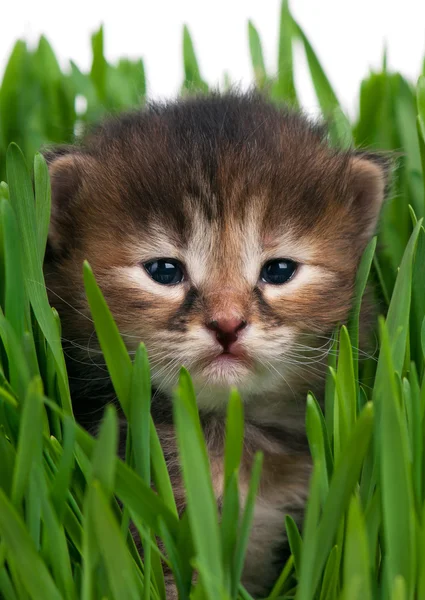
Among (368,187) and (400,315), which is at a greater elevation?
(368,187)

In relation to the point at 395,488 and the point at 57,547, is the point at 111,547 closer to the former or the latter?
the point at 57,547

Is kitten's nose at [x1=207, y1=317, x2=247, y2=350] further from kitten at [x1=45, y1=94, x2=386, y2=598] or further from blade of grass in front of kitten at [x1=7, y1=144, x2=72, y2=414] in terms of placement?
blade of grass in front of kitten at [x1=7, y1=144, x2=72, y2=414]

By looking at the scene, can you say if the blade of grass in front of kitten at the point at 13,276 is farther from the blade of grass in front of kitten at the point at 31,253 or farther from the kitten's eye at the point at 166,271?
the kitten's eye at the point at 166,271

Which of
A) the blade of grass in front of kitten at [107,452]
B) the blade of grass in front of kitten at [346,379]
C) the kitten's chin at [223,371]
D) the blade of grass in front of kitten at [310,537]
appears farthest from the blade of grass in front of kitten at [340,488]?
the kitten's chin at [223,371]

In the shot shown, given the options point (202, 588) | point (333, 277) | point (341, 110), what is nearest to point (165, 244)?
point (333, 277)

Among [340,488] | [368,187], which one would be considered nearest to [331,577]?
[340,488]

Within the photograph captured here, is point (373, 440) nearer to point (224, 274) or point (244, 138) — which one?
point (224, 274)

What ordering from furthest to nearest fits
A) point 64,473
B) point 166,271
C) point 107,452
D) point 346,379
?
point 166,271 < point 346,379 < point 64,473 < point 107,452

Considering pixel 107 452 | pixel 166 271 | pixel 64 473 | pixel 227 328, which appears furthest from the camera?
pixel 166 271
